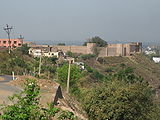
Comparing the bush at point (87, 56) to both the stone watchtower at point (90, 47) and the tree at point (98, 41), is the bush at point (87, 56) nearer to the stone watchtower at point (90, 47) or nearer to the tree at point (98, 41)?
the stone watchtower at point (90, 47)

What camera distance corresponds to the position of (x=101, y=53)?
254ft

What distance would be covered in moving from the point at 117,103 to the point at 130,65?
56.9 meters

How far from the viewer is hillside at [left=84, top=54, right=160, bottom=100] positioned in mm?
63188

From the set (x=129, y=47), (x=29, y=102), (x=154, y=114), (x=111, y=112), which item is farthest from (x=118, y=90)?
(x=129, y=47)

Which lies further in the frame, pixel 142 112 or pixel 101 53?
pixel 101 53

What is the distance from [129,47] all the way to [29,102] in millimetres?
75949

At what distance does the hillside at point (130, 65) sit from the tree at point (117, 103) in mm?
42885

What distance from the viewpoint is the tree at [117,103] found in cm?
1459

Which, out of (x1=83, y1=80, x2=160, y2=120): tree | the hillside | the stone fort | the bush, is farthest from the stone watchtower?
(x1=83, y1=80, x2=160, y2=120): tree

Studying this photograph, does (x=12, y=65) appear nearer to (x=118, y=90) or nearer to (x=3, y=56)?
(x=3, y=56)

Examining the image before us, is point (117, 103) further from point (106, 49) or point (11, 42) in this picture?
point (106, 49)

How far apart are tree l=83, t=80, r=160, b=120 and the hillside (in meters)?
42.9

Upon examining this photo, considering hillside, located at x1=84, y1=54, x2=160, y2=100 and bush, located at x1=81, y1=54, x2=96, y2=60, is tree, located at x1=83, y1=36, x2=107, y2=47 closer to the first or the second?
hillside, located at x1=84, y1=54, x2=160, y2=100

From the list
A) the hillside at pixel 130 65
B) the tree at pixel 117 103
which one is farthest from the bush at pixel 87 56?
the tree at pixel 117 103
